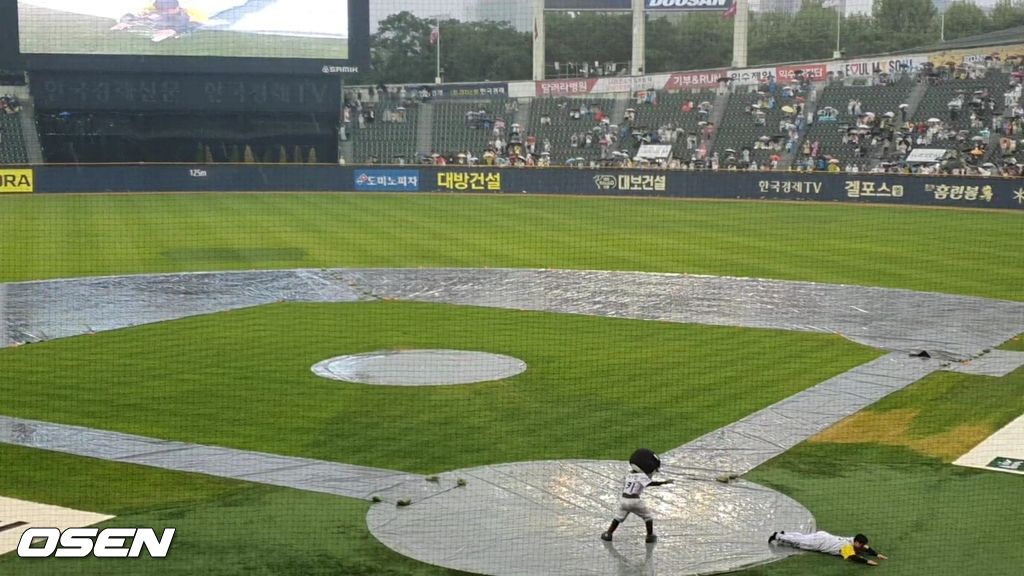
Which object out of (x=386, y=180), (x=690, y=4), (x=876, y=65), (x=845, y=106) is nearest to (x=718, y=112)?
(x=845, y=106)

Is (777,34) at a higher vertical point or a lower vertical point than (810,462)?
higher

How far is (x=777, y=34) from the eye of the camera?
69875mm

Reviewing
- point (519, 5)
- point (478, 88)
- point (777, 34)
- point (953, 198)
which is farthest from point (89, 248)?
point (777, 34)

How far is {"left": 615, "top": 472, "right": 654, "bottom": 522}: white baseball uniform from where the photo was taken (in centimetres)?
937

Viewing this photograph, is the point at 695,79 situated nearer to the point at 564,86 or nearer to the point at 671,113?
the point at 671,113

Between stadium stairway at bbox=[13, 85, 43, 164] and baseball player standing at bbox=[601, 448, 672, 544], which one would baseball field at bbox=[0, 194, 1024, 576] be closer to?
baseball player standing at bbox=[601, 448, 672, 544]

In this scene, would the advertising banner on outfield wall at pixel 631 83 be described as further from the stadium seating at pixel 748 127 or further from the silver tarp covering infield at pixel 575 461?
the silver tarp covering infield at pixel 575 461

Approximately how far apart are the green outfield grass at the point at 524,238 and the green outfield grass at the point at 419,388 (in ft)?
23.6

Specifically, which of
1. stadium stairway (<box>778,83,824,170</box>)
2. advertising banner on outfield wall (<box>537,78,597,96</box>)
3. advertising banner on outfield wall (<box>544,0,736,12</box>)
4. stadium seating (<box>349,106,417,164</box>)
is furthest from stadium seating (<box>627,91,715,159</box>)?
stadium seating (<box>349,106,417,164</box>)

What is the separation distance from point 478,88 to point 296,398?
168ft

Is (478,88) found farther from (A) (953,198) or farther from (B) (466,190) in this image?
(A) (953,198)

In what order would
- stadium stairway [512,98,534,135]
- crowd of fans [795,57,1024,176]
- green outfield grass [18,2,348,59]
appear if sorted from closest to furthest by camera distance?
crowd of fans [795,57,1024,176] → green outfield grass [18,2,348,59] → stadium stairway [512,98,534,135]

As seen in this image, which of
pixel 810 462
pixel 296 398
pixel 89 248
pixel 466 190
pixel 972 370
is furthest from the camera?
pixel 466 190

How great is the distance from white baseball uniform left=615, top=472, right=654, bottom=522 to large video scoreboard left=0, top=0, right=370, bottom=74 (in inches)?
1590
